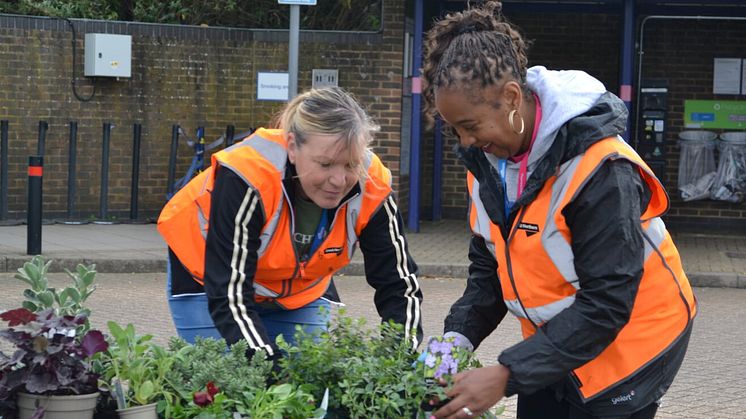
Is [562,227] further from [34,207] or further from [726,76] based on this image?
[726,76]

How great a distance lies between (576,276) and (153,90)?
1208cm

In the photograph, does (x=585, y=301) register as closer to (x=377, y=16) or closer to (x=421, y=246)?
(x=421, y=246)

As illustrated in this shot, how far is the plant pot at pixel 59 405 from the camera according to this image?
9.19 ft

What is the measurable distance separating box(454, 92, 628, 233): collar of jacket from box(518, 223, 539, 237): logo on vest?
0.05 m

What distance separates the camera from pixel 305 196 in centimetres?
367

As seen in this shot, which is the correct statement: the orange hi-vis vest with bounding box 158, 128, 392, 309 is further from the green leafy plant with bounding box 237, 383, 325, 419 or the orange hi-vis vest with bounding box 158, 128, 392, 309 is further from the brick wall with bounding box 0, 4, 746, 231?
the brick wall with bounding box 0, 4, 746, 231

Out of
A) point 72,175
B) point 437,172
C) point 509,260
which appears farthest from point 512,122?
point 437,172

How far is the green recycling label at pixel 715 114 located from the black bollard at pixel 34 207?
8206 millimetres

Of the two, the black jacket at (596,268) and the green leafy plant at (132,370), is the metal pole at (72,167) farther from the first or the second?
the black jacket at (596,268)

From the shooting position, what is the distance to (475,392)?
9.61ft

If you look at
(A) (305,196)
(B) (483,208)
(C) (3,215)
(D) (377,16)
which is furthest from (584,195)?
(D) (377,16)

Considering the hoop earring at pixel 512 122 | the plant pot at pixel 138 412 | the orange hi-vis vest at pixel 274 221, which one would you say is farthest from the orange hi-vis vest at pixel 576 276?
the plant pot at pixel 138 412

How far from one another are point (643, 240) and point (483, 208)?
1.55ft

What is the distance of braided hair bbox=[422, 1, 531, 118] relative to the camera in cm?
289
